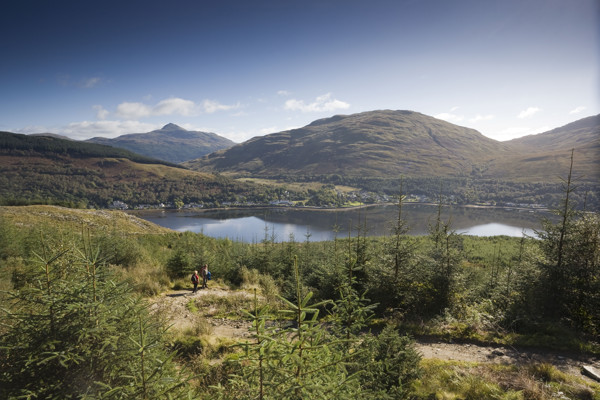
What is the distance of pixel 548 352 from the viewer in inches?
294

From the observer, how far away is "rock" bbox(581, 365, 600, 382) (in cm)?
609

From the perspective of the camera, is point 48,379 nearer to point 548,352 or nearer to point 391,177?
point 548,352

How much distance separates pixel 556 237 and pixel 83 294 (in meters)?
13.2

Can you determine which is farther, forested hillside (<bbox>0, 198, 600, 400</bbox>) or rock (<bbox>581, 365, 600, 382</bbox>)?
rock (<bbox>581, 365, 600, 382</bbox>)

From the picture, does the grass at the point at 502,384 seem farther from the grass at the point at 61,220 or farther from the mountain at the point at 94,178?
the mountain at the point at 94,178

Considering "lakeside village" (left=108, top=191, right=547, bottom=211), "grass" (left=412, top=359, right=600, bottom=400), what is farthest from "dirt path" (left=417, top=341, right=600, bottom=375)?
"lakeside village" (left=108, top=191, right=547, bottom=211)

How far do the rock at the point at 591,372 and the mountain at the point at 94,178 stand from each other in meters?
143

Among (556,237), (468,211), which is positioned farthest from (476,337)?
(468,211)

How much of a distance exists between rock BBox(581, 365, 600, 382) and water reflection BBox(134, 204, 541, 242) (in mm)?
64849

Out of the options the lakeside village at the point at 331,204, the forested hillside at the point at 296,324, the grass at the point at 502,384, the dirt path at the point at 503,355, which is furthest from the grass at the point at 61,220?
the lakeside village at the point at 331,204

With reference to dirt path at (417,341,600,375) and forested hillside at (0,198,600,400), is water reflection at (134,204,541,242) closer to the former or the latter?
forested hillside at (0,198,600,400)

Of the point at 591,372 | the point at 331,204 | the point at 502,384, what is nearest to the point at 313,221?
the point at 331,204

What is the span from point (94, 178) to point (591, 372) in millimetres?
→ 185518

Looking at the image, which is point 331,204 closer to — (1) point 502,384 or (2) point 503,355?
(2) point 503,355
